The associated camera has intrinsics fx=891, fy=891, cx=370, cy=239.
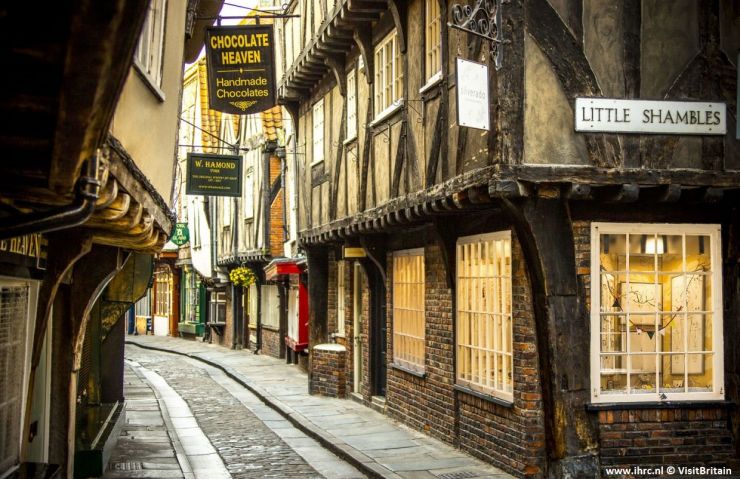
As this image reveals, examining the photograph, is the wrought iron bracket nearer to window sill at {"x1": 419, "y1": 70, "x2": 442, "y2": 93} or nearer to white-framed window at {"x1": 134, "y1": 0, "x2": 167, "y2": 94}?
window sill at {"x1": 419, "y1": 70, "x2": 442, "y2": 93}

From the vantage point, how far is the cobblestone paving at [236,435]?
36.2 feet

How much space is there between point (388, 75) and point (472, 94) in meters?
5.04

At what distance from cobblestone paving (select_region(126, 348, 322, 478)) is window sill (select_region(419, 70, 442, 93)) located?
4911mm

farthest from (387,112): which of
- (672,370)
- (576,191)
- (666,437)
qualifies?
(666,437)

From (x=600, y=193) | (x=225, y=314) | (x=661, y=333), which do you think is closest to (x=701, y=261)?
(x=661, y=333)

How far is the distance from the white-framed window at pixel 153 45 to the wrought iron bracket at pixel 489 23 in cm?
273

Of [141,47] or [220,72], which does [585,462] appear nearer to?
[141,47]

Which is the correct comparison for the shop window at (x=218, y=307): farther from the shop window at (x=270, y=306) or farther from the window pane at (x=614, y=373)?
the window pane at (x=614, y=373)

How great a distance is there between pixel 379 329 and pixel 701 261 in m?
7.51

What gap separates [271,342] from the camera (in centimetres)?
2720

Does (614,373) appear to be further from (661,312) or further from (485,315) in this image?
(485,315)

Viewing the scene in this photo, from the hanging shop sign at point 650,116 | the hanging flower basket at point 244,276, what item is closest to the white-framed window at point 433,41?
the hanging shop sign at point 650,116

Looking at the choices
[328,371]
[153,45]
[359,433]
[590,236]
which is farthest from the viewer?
[328,371]

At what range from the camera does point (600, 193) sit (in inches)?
349
